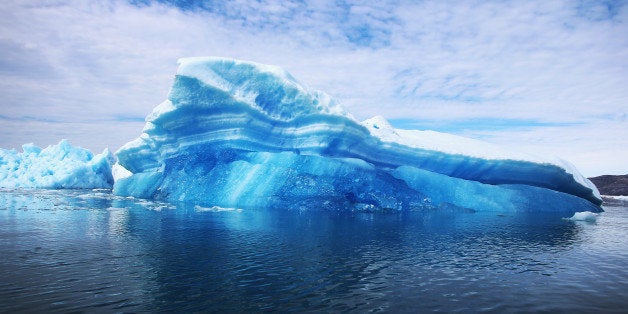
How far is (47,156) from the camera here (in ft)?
156

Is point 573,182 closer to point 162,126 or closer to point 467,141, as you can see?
point 467,141

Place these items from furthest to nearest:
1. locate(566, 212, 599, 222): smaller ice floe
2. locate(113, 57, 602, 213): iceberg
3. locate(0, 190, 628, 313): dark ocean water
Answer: locate(113, 57, 602, 213): iceberg, locate(566, 212, 599, 222): smaller ice floe, locate(0, 190, 628, 313): dark ocean water

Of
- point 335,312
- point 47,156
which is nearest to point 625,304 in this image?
point 335,312

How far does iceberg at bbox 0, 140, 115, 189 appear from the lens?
44.8m

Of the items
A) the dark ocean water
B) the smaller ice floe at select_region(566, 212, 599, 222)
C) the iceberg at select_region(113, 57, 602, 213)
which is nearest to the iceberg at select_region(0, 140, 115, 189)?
the iceberg at select_region(113, 57, 602, 213)

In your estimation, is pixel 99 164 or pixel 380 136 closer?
pixel 380 136

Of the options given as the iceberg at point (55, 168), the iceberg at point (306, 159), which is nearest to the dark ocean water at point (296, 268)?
the iceberg at point (306, 159)

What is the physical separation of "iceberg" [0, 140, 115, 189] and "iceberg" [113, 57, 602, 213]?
1965 centimetres

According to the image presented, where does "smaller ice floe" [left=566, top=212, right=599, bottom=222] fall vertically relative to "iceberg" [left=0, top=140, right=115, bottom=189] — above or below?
below

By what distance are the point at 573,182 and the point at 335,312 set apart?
28.8 meters

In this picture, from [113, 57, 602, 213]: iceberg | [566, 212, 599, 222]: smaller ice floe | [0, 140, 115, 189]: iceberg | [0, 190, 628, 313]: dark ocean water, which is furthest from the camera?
[0, 140, 115, 189]: iceberg

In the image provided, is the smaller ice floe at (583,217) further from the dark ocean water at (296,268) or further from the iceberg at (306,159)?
the dark ocean water at (296,268)

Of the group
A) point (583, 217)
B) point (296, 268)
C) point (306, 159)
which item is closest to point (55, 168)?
point (306, 159)

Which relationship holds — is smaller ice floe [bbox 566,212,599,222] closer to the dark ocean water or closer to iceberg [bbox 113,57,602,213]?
iceberg [bbox 113,57,602,213]
